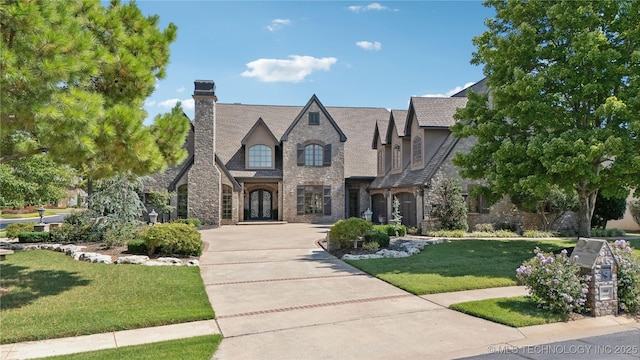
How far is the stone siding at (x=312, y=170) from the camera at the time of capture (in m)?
28.5

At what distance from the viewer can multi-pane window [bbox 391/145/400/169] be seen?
25.3 m

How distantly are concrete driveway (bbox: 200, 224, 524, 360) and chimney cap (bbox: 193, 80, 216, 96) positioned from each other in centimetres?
1659

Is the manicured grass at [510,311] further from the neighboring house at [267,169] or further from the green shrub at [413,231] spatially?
the neighboring house at [267,169]

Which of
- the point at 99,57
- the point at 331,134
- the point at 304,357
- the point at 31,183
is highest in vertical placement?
the point at 331,134

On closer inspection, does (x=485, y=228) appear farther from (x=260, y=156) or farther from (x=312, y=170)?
(x=260, y=156)

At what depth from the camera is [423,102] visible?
23109 millimetres

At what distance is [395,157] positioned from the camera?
84.8ft

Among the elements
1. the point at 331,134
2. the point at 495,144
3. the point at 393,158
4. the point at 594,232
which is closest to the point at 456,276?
the point at 495,144

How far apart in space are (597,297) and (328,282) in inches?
215

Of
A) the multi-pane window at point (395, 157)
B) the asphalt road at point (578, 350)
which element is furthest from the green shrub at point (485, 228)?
the asphalt road at point (578, 350)

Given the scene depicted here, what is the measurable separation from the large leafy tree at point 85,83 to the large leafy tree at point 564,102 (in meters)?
9.94

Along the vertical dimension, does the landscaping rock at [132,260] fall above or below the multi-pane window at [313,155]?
below

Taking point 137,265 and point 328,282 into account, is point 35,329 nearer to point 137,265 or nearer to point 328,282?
point 137,265

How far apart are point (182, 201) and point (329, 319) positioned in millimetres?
21205
